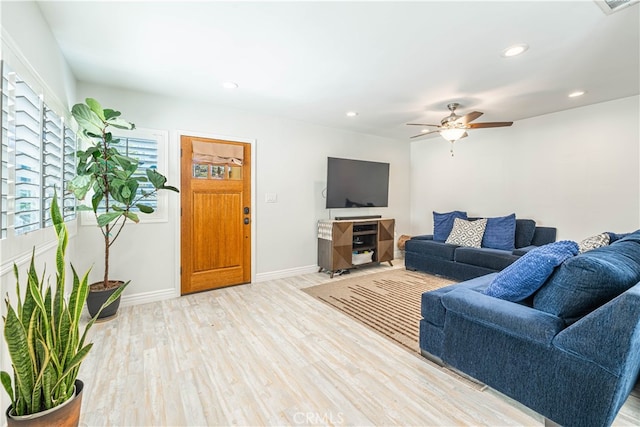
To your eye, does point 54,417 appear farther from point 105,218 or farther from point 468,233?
point 468,233

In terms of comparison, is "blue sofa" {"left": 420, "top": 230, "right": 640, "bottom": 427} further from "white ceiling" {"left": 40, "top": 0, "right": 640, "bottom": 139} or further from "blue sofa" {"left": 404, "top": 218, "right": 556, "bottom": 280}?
"blue sofa" {"left": 404, "top": 218, "right": 556, "bottom": 280}

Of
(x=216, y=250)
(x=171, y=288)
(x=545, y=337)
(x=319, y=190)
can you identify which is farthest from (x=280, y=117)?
(x=545, y=337)

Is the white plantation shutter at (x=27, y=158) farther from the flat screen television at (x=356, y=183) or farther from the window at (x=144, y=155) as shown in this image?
the flat screen television at (x=356, y=183)

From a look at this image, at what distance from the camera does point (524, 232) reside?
13.3 feet

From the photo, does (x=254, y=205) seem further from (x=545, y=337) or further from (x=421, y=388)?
(x=545, y=337)

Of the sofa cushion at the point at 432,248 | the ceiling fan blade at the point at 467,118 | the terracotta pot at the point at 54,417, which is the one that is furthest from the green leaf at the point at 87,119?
the sofa cushion at the point at 432,248

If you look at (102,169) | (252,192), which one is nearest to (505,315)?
(252,192)

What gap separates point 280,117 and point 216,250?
205 cm

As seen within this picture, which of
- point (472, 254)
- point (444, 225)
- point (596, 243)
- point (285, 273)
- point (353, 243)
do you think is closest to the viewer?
point (596, 243)

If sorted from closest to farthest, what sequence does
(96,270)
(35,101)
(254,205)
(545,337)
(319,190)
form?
(545,337) < (35,101) < (96,270) < (254,205) < (319,190)

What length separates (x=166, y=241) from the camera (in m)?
3.38

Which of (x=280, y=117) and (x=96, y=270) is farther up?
(x=280, y=117)

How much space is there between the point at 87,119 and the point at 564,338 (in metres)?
3.59

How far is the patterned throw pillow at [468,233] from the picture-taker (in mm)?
4188
